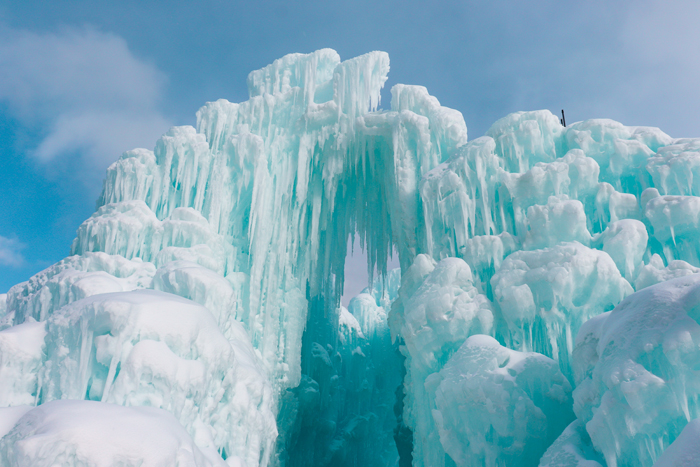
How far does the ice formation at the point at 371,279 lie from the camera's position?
21.3ft

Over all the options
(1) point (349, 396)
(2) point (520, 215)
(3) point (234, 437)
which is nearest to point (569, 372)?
(2) point (520, 215)

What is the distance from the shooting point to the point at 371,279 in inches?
758

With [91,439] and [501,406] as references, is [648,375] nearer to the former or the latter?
[501,406]

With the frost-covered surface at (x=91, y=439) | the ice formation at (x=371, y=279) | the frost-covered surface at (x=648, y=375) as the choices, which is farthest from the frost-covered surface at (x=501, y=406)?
the frost-covered surface at (x=91, y=439)

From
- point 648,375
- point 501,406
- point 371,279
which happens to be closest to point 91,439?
point 501,406

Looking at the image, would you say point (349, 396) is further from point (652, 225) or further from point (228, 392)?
point (652, 225)

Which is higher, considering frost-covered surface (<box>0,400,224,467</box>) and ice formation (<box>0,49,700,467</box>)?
ice formation (<box>0,49,700,467</box>)

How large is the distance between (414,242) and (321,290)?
606cm

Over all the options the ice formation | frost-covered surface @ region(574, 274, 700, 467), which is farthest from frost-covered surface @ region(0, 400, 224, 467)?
frost-covered surface @ region(574, 274, 700, 467)

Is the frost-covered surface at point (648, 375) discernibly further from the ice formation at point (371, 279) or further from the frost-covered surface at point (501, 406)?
the frost-covered surface at point (501, 406)

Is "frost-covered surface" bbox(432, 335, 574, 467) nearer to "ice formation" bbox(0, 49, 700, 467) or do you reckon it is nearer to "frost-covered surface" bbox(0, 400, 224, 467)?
"ice formation" bbox(0, 49, 700, 467)

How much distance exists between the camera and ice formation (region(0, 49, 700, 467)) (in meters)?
6.48

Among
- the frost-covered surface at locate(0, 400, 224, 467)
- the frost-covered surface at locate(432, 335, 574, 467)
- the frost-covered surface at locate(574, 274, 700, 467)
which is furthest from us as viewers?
the frost-covered surface at locate(432, 335, 574, 467)

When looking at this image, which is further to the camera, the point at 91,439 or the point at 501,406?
the point at 501,406
